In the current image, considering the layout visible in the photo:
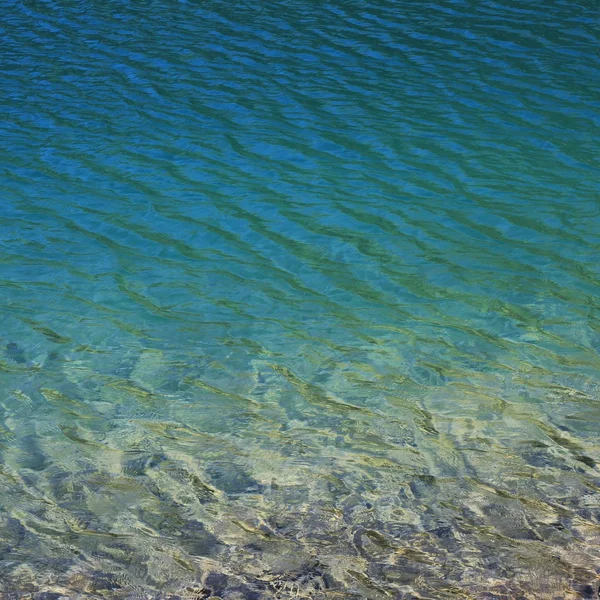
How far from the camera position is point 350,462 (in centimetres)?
715

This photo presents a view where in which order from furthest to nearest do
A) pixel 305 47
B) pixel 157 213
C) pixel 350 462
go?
pixel 305 47 < pixel 157 213 < pixel 350 462

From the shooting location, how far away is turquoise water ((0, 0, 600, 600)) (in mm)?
6238

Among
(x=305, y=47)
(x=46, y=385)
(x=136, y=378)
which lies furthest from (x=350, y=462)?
(x=305, y=47)

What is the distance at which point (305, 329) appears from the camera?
9.32 metres

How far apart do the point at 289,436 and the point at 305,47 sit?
47.7ft

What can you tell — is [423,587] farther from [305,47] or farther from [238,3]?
[238,3]

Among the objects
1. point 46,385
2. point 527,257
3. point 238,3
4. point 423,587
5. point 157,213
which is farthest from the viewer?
point 238,3

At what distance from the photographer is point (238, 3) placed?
962 inches

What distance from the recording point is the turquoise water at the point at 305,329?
6.24m

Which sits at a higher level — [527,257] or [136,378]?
[527,257]

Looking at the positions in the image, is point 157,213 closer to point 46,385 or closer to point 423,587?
point 46,385

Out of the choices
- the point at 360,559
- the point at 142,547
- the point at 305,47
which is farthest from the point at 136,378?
the point at 305,47

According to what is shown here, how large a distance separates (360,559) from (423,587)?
Answer: 53cm

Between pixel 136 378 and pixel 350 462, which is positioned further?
pixel 136 378
